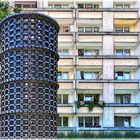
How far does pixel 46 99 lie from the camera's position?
340cm

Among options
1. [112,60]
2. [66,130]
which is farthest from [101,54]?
[66,130]

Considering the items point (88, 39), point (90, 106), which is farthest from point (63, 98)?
point (88, 39)

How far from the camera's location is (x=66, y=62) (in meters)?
37.0

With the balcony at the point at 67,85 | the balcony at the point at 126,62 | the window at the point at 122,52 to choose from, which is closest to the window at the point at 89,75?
the balcony at the point at 67,85

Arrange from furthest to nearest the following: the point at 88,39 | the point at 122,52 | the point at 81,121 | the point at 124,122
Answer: the point at 122,52 < the point at 88,39 < the point at 124,122 < the point at 81,121

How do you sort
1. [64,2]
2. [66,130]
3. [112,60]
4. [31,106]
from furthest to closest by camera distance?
[64,2], [112,60], [66,130], [31,106]

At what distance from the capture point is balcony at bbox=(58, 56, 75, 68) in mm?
36894

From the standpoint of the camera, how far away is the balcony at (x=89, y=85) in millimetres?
36303

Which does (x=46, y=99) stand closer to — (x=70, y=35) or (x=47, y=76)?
(x=47, y=76)

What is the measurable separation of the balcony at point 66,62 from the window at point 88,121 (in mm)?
4676

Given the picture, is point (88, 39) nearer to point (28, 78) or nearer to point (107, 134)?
point (107, 134)

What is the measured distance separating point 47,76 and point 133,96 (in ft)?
114

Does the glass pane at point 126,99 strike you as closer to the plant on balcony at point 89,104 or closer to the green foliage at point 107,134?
the plant on balcony at point 89,104

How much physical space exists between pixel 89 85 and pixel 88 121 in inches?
123
